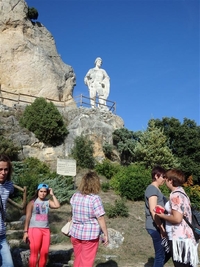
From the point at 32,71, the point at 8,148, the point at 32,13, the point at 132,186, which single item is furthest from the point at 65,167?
the point at 32,13

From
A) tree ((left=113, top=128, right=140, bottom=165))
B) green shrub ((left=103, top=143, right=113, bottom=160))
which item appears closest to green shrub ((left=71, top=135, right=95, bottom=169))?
green shrub ((left=103, top=143, right=113, bottom=160))

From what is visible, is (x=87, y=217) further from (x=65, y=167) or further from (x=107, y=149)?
(x=107, y=149)

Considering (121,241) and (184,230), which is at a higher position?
(184,230)

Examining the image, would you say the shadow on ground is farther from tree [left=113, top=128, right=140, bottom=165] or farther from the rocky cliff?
the rocky cliff

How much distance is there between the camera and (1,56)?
2362 cm

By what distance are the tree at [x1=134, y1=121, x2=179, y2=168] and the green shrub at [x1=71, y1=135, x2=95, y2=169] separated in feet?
8.87

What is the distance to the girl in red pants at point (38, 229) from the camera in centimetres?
393

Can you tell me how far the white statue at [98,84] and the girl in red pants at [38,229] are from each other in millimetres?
16870

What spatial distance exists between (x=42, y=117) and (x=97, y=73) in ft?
19.8

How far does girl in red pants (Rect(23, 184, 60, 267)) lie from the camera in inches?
155

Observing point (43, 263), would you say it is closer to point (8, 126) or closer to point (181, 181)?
point (181, 181)

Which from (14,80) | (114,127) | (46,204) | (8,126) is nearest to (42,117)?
(8,126)

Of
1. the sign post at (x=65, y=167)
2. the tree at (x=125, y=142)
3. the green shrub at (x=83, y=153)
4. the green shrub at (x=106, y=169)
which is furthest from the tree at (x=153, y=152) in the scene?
the sign post at (x=65, y=167)

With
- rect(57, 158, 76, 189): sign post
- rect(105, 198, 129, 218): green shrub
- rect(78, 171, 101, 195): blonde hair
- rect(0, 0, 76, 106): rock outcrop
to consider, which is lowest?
rect(105, 198, 129, 218): green shrub
